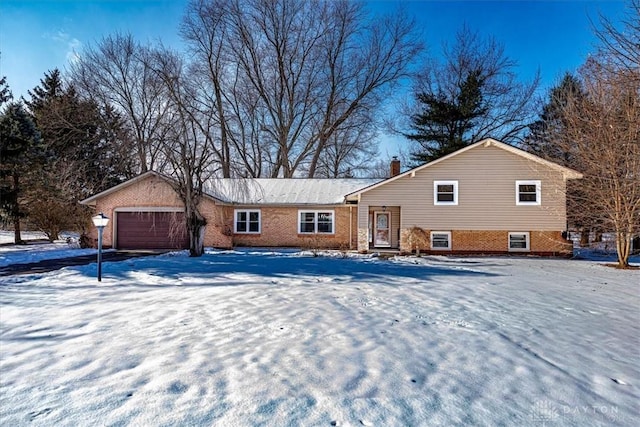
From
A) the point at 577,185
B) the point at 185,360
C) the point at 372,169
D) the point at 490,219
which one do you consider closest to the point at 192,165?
the point at 185,360

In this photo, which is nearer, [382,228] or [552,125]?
[552,125]

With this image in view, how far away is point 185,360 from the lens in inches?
148

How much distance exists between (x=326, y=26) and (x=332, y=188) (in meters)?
16.0

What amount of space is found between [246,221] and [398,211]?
26.7ft

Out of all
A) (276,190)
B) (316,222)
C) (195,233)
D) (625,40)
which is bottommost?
(195,233)

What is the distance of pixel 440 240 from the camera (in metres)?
17.2

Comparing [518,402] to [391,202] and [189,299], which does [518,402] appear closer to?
[189,299]

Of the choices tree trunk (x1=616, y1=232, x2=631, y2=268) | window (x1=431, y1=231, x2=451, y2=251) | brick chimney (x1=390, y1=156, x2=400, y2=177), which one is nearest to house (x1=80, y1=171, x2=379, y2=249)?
brick chimney (x1=390, y1=156, x2=400, y2=177)

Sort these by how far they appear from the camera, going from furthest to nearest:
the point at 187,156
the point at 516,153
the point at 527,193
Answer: the point at 527,193, the point at 516,153, the point at 187,156

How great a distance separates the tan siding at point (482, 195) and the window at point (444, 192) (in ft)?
0.62

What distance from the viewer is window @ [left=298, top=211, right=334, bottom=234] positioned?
19.3m

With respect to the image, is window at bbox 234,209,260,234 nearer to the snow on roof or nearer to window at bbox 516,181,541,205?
the snow on roof

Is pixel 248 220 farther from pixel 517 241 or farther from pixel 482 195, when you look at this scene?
pixel 517 241

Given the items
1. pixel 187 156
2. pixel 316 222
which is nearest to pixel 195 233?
pixel 187 156
